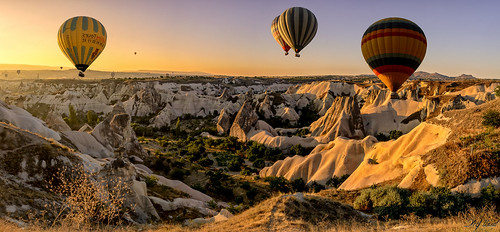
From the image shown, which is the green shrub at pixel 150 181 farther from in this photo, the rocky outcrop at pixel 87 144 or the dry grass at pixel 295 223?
the dry grass at pixel 295 223

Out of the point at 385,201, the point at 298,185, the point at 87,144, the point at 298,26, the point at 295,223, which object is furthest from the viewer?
the point at 298,26

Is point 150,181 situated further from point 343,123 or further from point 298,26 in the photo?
point 343,123

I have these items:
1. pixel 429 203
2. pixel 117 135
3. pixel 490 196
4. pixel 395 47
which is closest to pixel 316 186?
pixel 395 47

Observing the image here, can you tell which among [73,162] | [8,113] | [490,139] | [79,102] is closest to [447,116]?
[490,139]

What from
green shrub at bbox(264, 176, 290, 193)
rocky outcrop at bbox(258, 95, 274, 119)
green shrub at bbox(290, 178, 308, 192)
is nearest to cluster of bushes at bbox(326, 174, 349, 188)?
green shrub at bbox(290, 178, 308, 192)

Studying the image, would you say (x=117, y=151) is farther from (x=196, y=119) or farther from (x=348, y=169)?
(x=196, y=119)

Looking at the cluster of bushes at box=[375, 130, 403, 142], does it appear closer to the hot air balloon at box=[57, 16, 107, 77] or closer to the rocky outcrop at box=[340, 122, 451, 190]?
the rocky outcrop at box=[340, 122, 451, 190]
